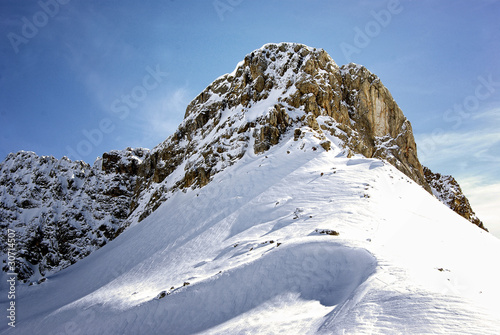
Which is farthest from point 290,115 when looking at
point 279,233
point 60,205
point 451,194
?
point 60,205

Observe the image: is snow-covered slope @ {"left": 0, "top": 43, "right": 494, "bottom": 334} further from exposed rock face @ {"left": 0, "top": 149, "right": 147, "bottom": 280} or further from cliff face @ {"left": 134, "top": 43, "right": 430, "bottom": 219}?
exposed rock face @ {"left": 0, "top": 149, "right": 147, "bottom": 280}

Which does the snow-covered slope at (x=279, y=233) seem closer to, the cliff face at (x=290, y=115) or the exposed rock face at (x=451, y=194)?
the cliff face at (x=290, y=115)

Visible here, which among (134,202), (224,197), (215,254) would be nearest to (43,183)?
(134,202)

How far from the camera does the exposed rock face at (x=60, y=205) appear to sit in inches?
2251

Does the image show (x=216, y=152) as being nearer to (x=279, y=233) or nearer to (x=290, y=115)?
(x=290, y=115)

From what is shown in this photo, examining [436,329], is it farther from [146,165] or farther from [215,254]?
[146,165]

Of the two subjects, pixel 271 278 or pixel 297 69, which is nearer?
pixel 271 278

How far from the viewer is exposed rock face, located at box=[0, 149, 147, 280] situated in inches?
2251

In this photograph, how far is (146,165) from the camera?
202 ft

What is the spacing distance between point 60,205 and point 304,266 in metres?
65.3

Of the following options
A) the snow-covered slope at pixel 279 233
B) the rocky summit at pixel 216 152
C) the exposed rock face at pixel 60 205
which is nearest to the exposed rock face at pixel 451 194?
the rocky summit at pixel 216 152

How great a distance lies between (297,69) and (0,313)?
45.2 metres

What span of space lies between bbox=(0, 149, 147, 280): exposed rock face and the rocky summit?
0.63 ft

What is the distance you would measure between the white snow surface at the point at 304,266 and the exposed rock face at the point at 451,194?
32.3 metres
